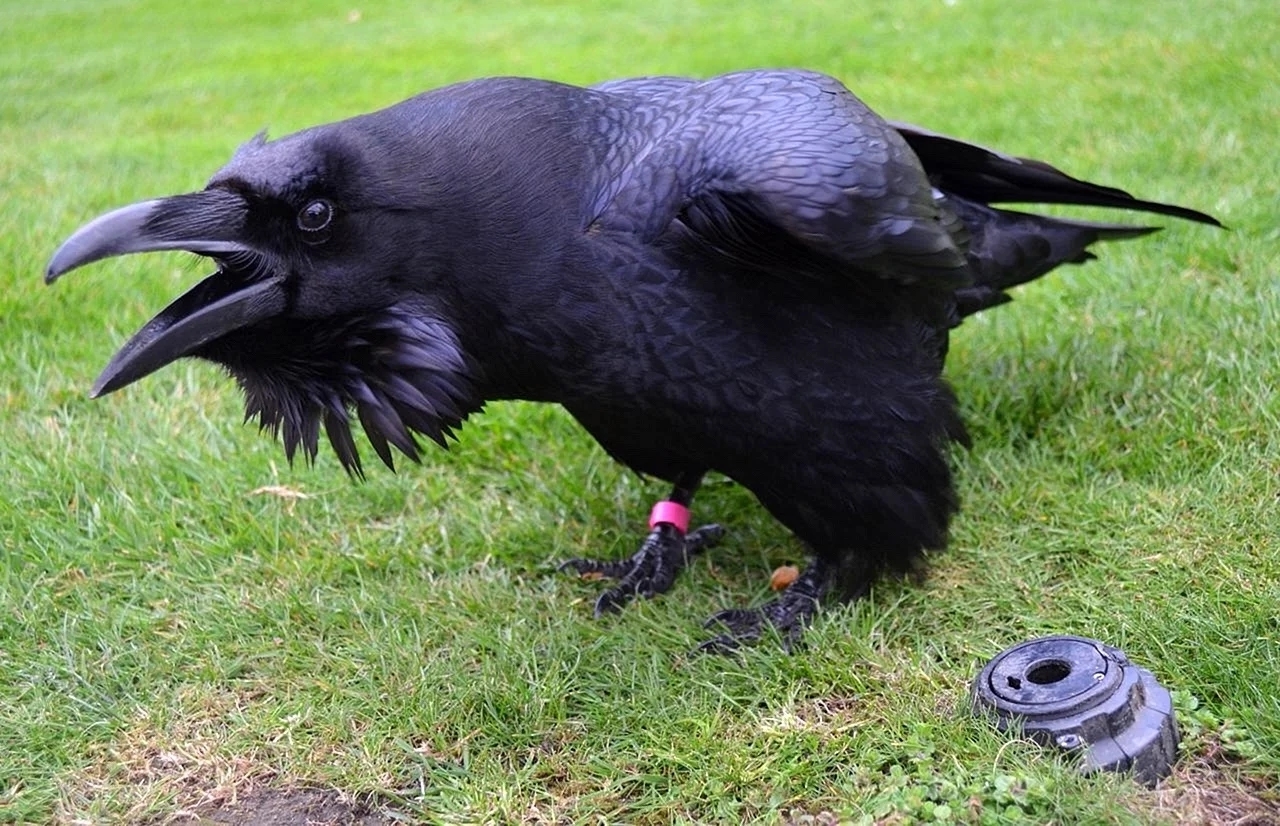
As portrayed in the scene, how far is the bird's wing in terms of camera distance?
2.60 metres

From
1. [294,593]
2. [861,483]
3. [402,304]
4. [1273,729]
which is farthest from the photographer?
[294,593]

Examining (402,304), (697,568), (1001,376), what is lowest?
(697,568)

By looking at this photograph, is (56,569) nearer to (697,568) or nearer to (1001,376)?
(697,568)

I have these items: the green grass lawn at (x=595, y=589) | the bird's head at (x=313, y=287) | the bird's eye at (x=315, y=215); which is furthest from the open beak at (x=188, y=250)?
the green grass lawn at (x=595, y=589)

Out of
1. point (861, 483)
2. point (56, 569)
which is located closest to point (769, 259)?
point (861, 483)

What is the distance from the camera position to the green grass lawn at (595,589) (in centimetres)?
259

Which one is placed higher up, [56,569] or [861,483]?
[861,483]

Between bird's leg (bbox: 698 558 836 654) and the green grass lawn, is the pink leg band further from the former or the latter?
bird's leg (bbox: 698 558 836 654)

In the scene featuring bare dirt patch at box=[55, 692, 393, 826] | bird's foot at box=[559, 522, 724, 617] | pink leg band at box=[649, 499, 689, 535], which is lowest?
bird's foot at box=[559, 522, 724, 617]

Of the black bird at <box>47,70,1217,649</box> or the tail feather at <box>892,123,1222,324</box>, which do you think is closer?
the black bird at <box>47,70,1217,649</box>

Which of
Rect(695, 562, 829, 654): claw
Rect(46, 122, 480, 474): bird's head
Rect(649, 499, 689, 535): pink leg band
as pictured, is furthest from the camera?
Rect(649, 499, 689, 535): pink leg band

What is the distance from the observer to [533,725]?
2820 mm

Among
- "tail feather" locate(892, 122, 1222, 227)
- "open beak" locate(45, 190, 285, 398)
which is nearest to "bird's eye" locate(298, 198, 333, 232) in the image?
"open beak" locate(45, 190, 285, 398)

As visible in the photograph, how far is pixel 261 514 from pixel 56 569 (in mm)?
578
